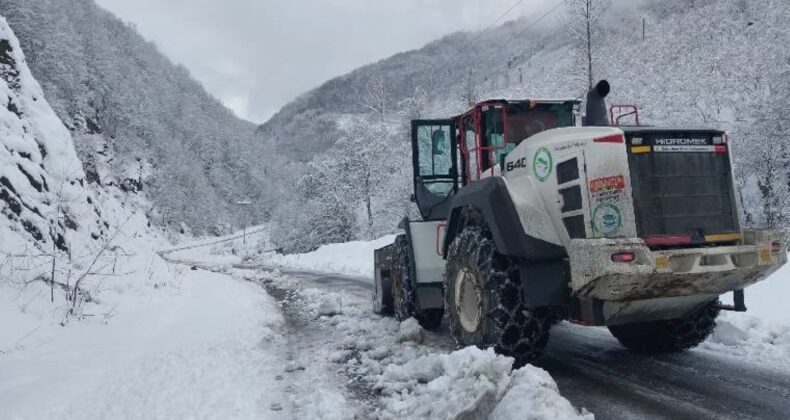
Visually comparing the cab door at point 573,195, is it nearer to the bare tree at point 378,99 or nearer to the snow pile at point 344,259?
the snow pile at point 344,259

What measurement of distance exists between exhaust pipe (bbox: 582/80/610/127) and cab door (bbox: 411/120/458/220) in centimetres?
206

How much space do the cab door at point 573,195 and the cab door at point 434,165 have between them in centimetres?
254

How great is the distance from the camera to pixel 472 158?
627cm

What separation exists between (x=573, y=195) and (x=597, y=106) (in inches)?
50.7

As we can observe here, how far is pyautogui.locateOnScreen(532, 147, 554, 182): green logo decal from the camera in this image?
4602mm

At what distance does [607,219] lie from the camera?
13.6 feet

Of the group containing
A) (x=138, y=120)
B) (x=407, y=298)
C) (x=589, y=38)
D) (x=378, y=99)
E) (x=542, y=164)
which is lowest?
(x=407, y=298)

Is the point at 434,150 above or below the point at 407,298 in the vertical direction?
above

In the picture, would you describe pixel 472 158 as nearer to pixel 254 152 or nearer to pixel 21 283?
pixel 21 283

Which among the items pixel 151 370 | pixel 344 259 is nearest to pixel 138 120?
pixel 344 259

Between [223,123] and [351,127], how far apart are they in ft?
250

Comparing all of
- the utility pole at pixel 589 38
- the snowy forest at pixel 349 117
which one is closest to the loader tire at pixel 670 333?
the snowy forest at pixel 349 117

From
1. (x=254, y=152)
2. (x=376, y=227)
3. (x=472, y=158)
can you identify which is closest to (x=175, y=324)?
(x=472, y=158)

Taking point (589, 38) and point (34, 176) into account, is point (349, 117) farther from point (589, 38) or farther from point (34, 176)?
point (34, 176)
